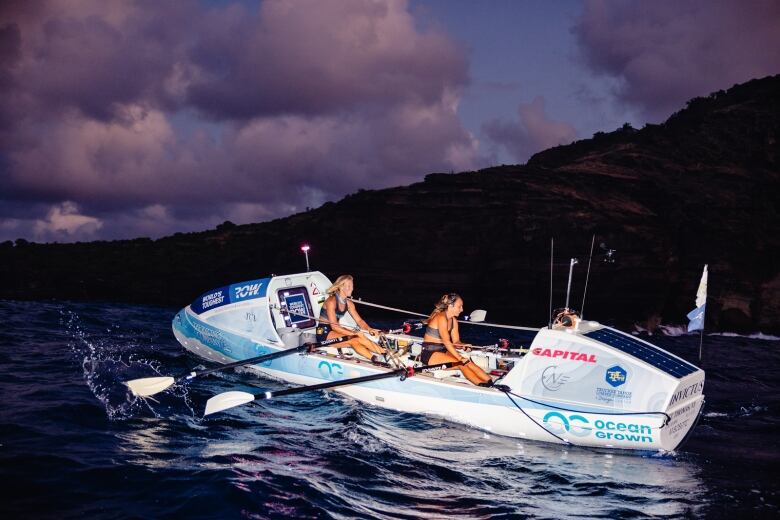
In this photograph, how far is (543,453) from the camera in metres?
8.80

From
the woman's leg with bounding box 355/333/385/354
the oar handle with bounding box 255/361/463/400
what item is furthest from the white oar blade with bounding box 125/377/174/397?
the woman's leg with bounding box 355/333/385/354

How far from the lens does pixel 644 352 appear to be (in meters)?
8.98

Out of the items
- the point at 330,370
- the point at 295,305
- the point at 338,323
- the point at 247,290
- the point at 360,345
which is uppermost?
the point at 247,290

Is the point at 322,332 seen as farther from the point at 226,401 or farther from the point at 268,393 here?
the point at 226,401

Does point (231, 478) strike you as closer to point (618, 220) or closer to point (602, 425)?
point (602, 425)

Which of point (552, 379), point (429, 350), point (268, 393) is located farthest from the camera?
point (429, 350)

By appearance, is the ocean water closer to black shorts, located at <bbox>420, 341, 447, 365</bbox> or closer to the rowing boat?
the rowing boat

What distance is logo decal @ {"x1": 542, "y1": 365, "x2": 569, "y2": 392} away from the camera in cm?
898

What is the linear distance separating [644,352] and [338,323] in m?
6.29

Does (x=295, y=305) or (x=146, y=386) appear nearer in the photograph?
(x=146, y=386)

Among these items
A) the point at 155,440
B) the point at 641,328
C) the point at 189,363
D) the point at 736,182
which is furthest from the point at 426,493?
the point at 736,182

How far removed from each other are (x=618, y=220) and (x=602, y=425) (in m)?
33.5

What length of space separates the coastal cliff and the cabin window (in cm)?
2586

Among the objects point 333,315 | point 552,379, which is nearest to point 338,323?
point 333,315
